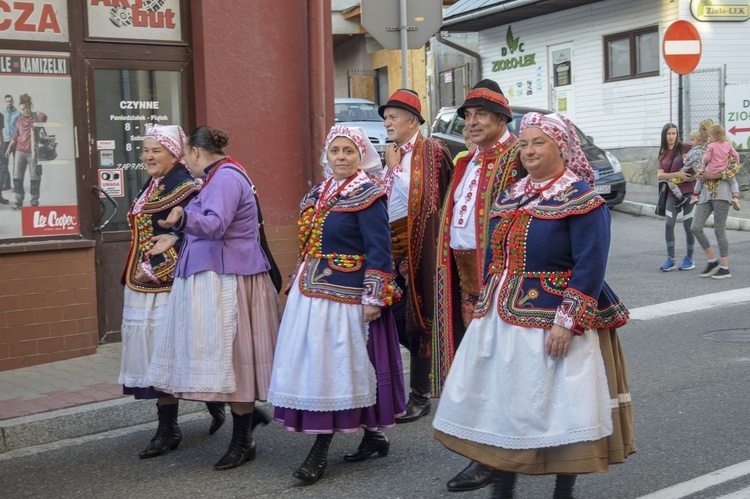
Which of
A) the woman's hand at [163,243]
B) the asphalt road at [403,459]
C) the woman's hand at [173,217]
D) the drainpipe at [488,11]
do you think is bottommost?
the asphalt road at [403,459]

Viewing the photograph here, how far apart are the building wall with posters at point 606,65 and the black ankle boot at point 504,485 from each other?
648 inches

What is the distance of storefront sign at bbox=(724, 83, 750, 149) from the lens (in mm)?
19375

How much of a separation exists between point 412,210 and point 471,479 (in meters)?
2.00

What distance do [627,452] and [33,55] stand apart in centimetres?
609

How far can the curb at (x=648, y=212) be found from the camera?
1616cm

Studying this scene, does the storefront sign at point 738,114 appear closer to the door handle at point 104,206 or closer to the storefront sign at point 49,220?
the door handle at point 104,206

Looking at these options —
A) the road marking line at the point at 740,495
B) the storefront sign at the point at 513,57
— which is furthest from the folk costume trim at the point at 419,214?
the storefront sign at the point at 513,57

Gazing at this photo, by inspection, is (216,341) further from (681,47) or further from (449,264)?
(681,47)

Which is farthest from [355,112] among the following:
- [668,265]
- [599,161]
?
[668,265]

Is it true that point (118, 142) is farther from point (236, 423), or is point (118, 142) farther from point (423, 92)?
point (423, 92)

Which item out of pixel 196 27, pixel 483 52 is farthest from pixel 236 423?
pixel 483 52

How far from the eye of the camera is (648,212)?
697 inches

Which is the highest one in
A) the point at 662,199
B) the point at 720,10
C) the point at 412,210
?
the point at 720,10

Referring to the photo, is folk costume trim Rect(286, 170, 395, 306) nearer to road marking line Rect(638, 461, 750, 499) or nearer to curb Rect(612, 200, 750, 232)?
road marking line Rect(638, 461, 750, 499)
